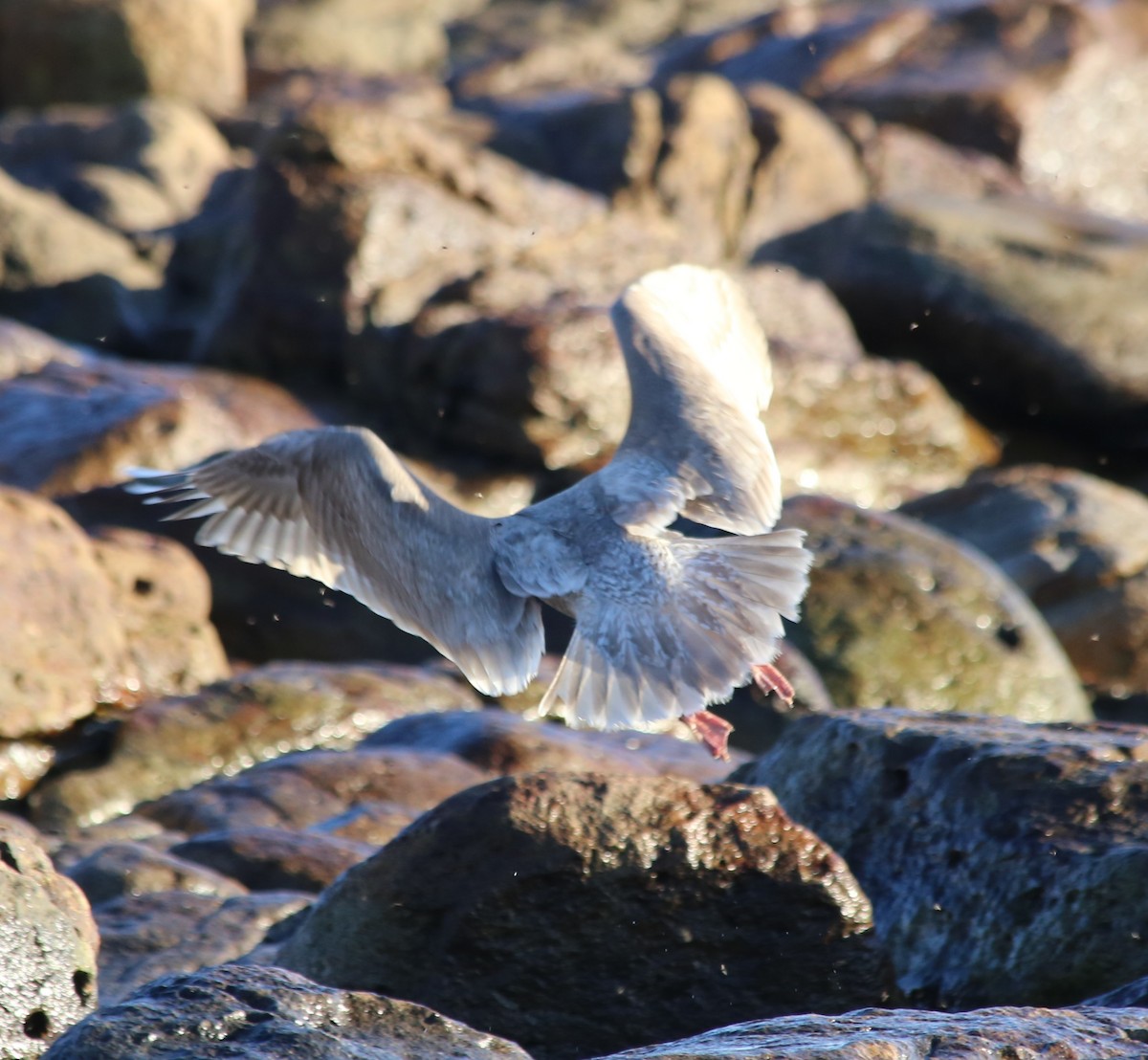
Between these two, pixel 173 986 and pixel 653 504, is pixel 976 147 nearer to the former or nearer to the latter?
pixel 653 504

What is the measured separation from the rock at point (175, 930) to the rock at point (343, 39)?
788 inches

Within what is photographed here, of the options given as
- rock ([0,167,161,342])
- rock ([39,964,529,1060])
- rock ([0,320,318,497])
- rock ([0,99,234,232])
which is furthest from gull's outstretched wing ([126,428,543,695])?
rock ([0,99,234,232])

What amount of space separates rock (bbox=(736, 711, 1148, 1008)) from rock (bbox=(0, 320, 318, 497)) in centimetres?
575

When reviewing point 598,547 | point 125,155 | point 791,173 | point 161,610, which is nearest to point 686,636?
point 598,547

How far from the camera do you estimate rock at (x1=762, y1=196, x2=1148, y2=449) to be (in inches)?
564

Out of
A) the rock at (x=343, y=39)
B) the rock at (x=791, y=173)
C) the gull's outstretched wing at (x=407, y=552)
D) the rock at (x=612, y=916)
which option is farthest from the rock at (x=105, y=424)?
the rock at (x=343, y=39)

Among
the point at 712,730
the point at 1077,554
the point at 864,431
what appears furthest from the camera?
the point at 864,431

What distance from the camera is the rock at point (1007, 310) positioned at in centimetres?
1433

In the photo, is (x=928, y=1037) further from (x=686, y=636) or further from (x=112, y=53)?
(x=112, y=53)

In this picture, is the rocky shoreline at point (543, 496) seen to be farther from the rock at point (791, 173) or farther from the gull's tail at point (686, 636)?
the gull's tail at point (686, 636)

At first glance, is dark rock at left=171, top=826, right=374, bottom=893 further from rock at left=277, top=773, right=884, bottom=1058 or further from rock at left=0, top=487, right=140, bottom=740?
rock at left=0, top=487, right=140, bottom=740

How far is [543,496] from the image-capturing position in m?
11.5

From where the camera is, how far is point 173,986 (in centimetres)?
352

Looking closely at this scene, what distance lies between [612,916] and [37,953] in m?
1.39
